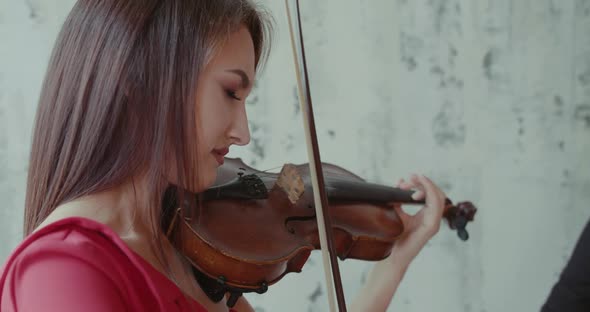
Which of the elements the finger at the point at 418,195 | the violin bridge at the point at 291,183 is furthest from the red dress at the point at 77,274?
the finger at the point at 418,195

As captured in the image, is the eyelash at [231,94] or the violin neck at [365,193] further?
the violin neck at [365,193]

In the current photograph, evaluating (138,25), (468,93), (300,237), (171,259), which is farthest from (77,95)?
(468,93)

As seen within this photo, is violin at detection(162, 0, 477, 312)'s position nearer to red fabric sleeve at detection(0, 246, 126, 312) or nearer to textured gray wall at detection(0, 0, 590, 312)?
red fabric sleeve at detection(0, 246, 126, 312)

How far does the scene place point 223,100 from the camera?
674 millimetres

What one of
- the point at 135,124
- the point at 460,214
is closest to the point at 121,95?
the point at 135,124

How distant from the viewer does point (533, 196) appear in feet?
4.33

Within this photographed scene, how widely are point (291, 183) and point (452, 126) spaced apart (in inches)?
22.8

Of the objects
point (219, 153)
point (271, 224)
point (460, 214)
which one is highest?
point (219, 153)

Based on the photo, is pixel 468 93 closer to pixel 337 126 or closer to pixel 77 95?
pixel 337 126

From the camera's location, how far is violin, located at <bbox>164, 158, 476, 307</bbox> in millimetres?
707

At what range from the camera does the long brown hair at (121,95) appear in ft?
2.09

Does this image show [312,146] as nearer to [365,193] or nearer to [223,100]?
[223,100]

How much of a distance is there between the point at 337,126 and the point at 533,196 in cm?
46

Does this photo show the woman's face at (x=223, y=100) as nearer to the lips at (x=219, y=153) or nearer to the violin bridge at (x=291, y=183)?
the lips at (x=219, y=153)
